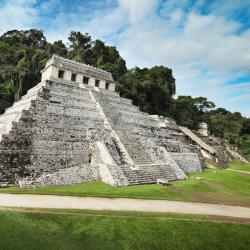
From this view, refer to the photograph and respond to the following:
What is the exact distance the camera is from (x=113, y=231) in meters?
8.27

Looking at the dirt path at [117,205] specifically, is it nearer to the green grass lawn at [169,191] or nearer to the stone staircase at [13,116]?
the green grass lawn at [169,191]

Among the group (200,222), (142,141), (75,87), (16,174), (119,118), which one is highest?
(75,87)

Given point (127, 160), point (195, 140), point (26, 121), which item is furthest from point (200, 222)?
point (195, 140)

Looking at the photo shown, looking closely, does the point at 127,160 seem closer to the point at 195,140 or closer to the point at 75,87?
the point at 75,87

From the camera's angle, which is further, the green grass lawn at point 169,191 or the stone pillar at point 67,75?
the stone pillar at point 67,75

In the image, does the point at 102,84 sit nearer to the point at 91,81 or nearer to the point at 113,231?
the point at 91,81

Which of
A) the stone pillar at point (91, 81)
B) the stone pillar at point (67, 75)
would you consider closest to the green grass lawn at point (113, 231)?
the stone pillar at point (67, 75)

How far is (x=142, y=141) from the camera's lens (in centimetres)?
2172

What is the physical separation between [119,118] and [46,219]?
1548 cm

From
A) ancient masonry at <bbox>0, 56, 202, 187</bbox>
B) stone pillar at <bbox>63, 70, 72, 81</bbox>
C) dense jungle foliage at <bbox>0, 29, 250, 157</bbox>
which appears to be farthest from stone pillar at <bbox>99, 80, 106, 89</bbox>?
dense jungle foliage at <bbox>0, 29, 250, 157</bbox>

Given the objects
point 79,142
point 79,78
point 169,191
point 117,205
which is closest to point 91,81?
point 79,78

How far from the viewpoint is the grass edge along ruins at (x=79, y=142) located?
14.5 m

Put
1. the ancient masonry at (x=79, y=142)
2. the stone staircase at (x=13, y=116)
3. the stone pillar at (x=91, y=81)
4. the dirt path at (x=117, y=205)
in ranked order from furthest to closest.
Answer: the stone pillar at (x=91, y=81) → the stone staircase at (x=13, y=116) → the ancient masonry at (x=79, y=142) → the dirt path at (x=117, y=205)

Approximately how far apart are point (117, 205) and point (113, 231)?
2.58m
